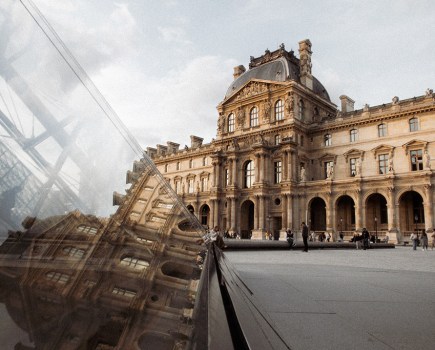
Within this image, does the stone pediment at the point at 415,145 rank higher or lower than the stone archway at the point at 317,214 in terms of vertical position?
higher

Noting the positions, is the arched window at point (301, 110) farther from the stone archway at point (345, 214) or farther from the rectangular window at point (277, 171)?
the stone archway at point (345, 214)

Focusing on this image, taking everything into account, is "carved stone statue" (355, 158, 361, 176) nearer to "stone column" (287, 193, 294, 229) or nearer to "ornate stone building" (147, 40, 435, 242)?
"ornate stone building" (147, 40, 435, 242)

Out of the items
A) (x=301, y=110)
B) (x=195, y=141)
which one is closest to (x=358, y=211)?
(x=301, y=110)

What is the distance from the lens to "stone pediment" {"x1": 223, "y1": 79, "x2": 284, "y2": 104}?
41.7 metres

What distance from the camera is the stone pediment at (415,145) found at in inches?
1281

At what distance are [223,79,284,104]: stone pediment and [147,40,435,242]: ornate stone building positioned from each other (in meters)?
0.13

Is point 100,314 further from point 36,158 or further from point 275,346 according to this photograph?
point 275,346

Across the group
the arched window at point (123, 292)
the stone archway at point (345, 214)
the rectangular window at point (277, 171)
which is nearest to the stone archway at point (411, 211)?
the stone archway at point (345, 214)

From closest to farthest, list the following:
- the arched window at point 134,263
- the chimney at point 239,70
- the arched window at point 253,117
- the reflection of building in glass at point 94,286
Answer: the reflection of building in glass at point 94,286, the arched window at point 134,263, the arched window at point 253,117, the chimney at point 239,70

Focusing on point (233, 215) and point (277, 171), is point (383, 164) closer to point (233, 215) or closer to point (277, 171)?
point (277, 171)

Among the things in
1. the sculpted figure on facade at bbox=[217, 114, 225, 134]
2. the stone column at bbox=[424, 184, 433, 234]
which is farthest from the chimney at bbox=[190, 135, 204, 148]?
the stone column at bbox=[424, 184, 433, 234]

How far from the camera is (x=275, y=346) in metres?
1.29

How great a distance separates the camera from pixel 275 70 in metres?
43.4

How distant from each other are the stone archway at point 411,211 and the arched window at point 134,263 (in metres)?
35.9
